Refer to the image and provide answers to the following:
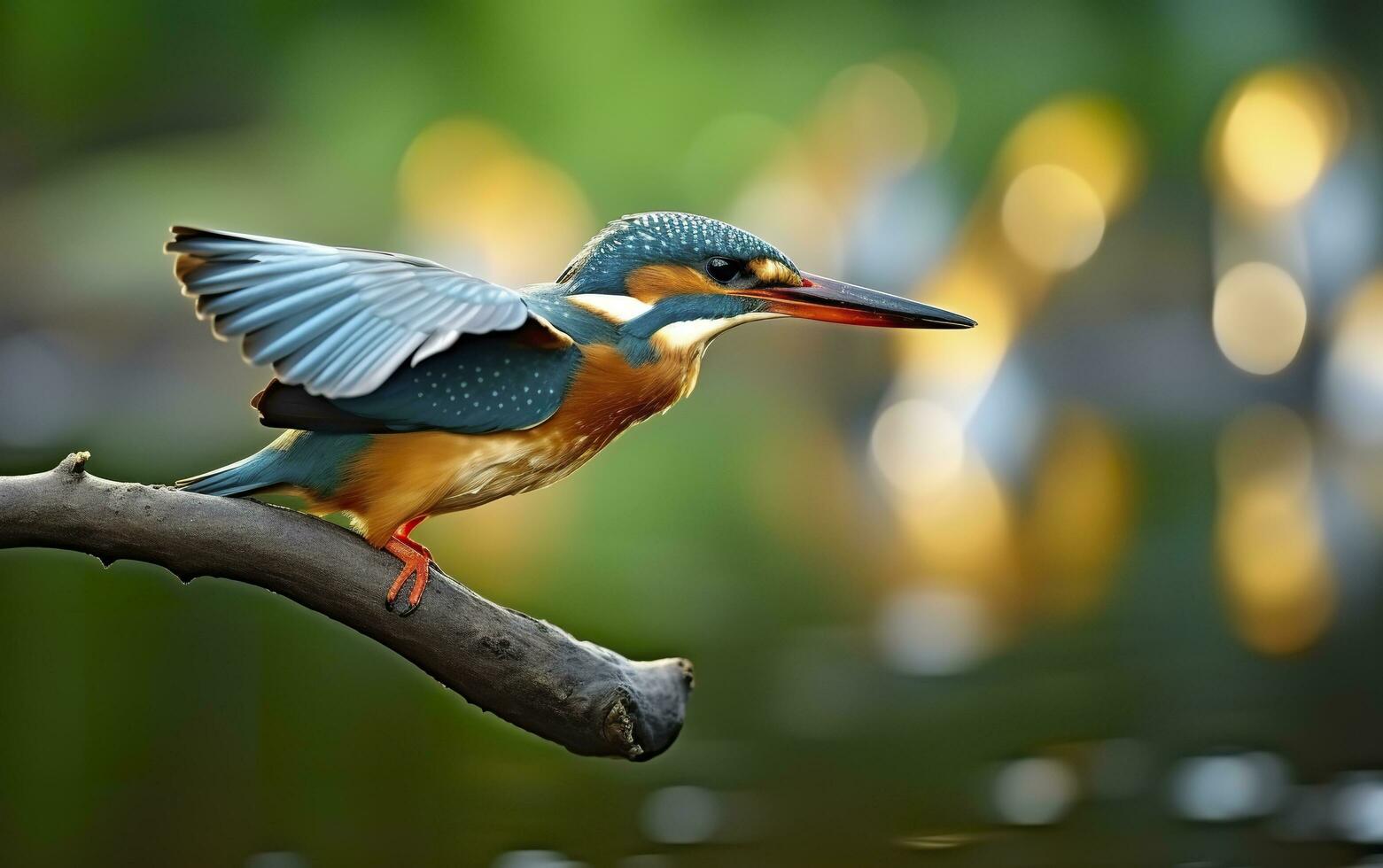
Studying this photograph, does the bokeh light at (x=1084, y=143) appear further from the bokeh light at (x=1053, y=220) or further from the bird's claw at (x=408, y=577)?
the bird's claw at (x=408, y=577)

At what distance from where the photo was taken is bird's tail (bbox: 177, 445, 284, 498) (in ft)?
3.51

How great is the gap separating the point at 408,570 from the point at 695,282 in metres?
0.30

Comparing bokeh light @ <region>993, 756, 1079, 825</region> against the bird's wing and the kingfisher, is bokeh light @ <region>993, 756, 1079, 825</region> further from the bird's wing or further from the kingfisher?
the bird's wing

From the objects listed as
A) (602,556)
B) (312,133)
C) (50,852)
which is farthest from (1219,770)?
(312,133)

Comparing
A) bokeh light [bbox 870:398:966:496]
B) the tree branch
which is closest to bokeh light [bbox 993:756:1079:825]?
the tree branch

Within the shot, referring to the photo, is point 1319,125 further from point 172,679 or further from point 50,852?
point 50,852

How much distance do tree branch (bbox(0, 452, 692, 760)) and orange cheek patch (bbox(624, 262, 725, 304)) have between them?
26cm

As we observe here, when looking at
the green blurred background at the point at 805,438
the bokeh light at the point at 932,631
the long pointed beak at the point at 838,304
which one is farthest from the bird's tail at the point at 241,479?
the bokeh light at the point at 932,631

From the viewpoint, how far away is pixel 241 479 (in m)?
1.08

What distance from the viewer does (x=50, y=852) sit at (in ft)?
6.10

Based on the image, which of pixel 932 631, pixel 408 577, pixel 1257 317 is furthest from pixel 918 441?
pixel 408 577

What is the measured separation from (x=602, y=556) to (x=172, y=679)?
1356 mm

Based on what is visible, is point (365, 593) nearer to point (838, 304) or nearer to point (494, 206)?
point (838, 304)

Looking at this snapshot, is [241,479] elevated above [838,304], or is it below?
below
